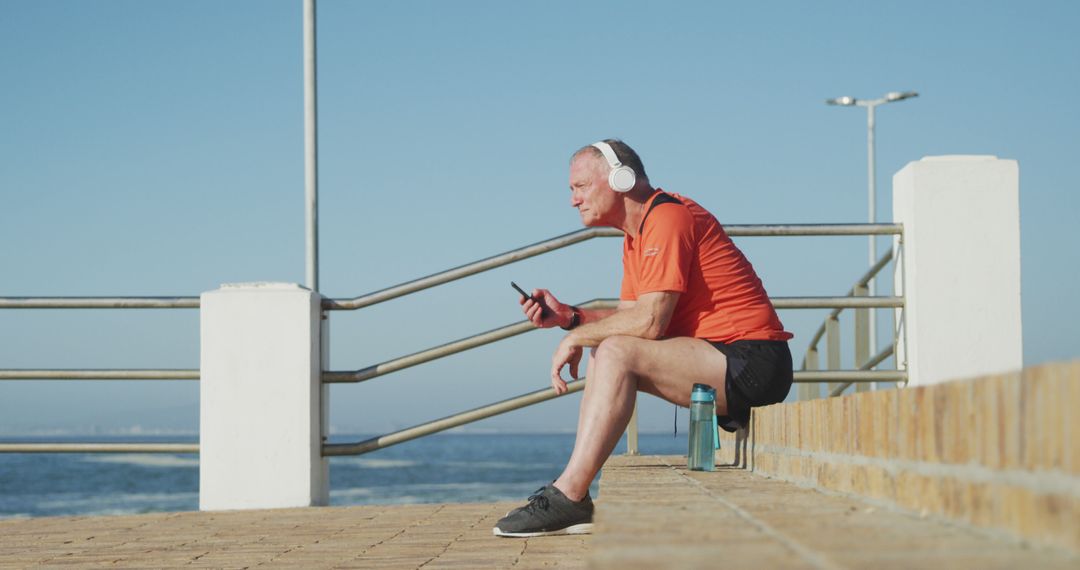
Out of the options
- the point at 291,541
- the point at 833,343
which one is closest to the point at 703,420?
the point at 291,541

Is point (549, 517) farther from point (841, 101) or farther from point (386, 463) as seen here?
point (386, 463)

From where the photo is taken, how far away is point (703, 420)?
3.58m

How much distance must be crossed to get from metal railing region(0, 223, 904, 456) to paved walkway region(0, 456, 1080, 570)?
41cm

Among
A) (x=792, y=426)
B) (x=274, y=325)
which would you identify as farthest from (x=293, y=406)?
(x=792, y=426)

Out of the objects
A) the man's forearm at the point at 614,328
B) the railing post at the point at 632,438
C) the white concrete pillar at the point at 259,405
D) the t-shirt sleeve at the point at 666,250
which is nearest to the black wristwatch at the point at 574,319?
the man's forearm at the point at 614,328

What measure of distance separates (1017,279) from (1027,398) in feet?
12.8

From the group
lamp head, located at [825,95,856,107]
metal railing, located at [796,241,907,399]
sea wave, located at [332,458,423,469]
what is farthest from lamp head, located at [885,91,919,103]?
sea wave, located at [332,458,423,469]

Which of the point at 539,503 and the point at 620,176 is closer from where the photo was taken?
the point at 539,503

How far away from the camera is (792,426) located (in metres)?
3.02

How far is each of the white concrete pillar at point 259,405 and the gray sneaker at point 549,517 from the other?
6.19 feet

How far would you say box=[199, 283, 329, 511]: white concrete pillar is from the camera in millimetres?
5336

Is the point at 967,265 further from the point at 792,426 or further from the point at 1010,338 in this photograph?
the point at 792,426

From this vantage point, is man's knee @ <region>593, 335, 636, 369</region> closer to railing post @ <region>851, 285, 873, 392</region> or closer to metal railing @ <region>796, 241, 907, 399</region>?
metal railing @ <region>796, 241, 907, 399</region>

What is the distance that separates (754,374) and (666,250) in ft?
1.46
